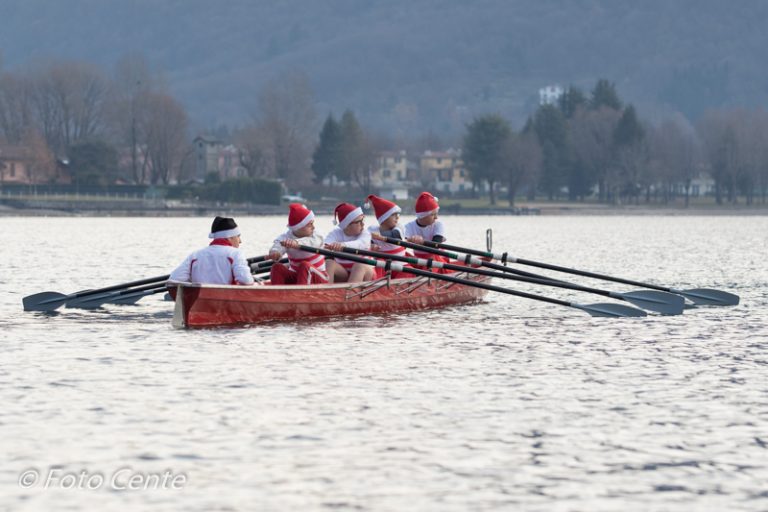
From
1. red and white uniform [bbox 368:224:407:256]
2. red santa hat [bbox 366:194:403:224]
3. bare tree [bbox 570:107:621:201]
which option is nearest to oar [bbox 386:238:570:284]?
red and white uniform [bbox 368:224:407:256]

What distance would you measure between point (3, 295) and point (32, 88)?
150351 mm

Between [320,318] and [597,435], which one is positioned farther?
[320,318]

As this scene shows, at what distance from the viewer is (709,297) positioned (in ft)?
101

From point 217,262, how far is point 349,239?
12.9ft

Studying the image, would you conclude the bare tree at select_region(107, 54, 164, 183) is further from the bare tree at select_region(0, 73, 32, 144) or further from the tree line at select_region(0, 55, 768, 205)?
the bare tree at select_region(0, 73, 32, 144)

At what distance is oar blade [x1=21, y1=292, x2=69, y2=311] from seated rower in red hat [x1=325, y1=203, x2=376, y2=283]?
19.1ft

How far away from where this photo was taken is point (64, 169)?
541ft

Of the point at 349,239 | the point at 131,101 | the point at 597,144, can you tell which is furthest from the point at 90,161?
the point at 349,239

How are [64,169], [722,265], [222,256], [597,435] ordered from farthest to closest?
[64,169], [722,265], [222,256], [597,435]

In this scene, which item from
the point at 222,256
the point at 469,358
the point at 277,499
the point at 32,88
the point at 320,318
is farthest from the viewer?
the point at 32,88

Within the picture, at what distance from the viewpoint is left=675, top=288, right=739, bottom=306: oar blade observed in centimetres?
3055

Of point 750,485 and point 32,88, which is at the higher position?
point 32,88

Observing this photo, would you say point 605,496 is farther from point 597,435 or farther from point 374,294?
point 374,294

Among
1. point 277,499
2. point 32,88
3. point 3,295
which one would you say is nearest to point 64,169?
point 32,88
